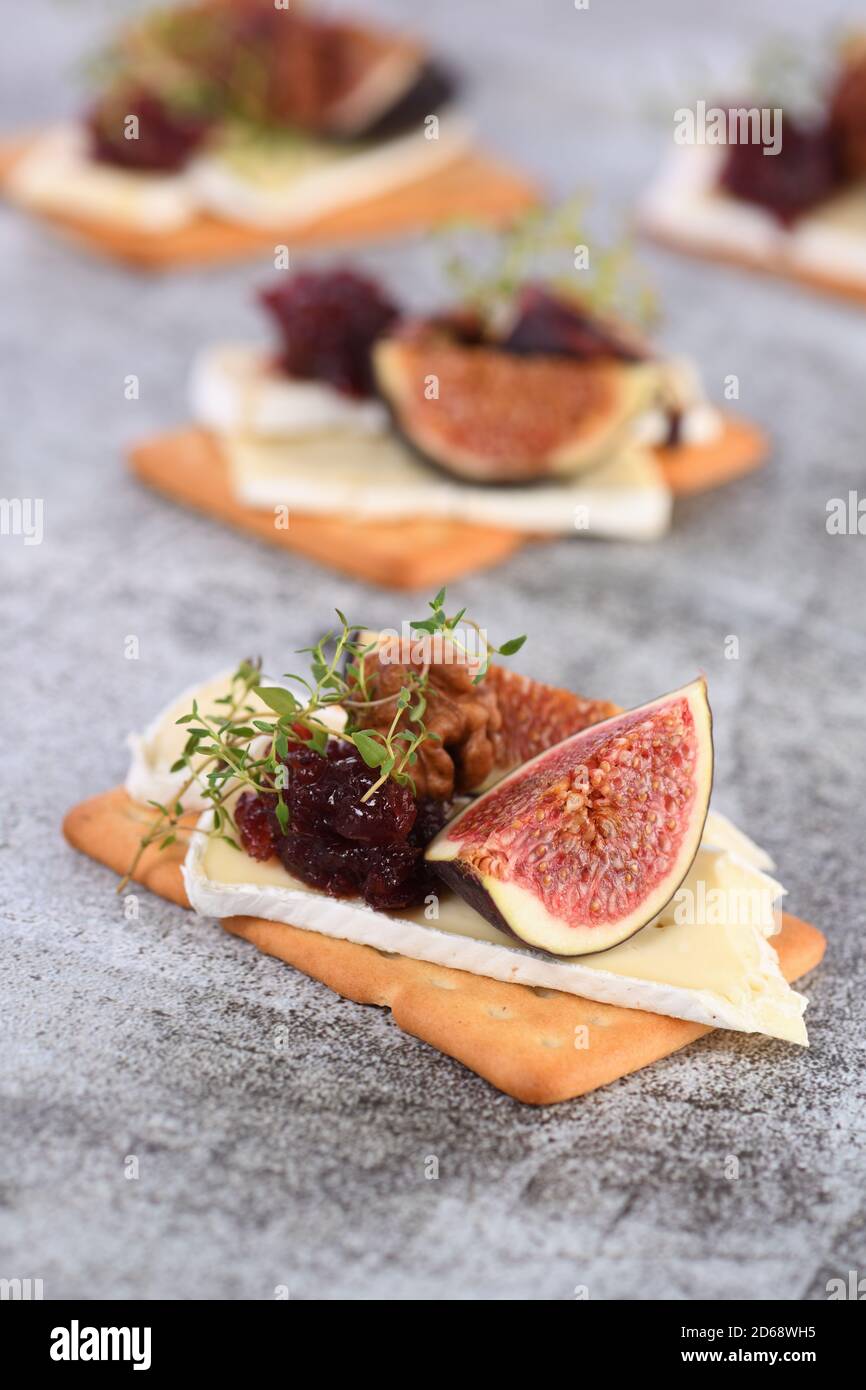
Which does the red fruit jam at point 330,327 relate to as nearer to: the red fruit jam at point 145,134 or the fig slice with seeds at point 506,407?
the fig slice with seeds at point 506,407

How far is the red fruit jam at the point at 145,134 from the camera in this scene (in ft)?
16.6

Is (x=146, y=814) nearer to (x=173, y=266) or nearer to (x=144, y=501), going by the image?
(x=144, y=501)

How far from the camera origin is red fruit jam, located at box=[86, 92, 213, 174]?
5.07 metres

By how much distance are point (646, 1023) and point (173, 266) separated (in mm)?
3342

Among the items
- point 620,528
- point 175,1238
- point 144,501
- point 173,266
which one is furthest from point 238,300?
point 175,1238

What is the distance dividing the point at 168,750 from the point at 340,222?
306cm

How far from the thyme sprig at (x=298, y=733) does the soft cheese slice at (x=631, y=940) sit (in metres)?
0.08

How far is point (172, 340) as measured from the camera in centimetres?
466

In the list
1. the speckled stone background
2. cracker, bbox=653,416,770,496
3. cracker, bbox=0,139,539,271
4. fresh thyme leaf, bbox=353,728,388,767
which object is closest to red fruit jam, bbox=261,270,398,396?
the speckled stone background

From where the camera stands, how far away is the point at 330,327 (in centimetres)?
392

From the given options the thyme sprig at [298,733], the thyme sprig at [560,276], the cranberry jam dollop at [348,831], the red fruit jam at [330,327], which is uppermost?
the thyme sprig at [560,276]

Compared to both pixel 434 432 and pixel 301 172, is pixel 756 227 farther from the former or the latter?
pixel 434 432

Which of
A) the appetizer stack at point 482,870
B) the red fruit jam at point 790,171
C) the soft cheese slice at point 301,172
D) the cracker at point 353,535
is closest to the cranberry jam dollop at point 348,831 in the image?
the appetizer stack at point 482,870
